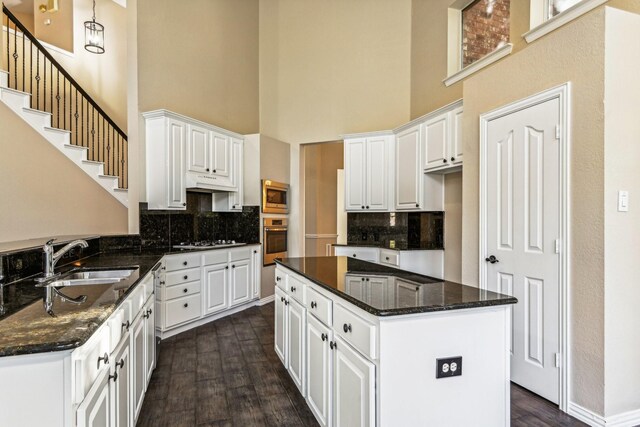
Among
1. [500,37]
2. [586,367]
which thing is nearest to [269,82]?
[500,37]

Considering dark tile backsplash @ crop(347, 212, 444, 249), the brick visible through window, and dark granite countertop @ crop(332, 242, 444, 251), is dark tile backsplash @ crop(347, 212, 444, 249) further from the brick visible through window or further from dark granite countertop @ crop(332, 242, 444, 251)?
the brick visible through window

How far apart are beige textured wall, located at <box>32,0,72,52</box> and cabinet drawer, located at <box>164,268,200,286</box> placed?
15.5 feet

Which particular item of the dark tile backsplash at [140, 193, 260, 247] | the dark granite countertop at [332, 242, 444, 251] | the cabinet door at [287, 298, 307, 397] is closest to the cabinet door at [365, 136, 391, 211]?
the dark granite countertop at [332, 242, 444, 251]

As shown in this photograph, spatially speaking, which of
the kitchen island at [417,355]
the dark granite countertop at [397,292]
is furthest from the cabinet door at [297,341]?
the kitchen island at [417,355]

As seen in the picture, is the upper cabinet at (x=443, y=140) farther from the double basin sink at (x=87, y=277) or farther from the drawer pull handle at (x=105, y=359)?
the drawer pull handle at (x=105, y=359)

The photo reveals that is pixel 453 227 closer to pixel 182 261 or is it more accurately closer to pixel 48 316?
pixel 182 261

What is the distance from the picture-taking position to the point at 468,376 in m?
1.56

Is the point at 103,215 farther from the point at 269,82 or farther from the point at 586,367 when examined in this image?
the point at 586,367

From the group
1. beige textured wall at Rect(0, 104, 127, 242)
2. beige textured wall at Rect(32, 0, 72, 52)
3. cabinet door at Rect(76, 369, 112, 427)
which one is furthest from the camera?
beige textured wall at Rect(32, 0, 72, 52)

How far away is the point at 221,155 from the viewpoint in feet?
16.0

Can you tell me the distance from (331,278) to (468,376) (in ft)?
2.81

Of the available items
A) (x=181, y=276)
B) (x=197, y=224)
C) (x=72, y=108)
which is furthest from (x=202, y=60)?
(x=181, y=276)

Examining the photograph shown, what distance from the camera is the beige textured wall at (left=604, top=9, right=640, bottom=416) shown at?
2143 mm

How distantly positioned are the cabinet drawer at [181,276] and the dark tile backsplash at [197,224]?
648 mm
